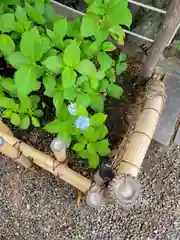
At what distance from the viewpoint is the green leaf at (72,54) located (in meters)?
1.24

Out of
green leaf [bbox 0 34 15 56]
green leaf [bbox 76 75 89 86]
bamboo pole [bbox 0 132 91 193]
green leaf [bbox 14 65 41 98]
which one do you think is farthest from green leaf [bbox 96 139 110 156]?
green leaf [bbox 0 34 15 56]

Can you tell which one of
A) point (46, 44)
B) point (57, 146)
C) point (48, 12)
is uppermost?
point (48, 12)

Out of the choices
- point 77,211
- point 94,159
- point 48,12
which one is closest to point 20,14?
point 48,12

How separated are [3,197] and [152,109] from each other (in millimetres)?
730

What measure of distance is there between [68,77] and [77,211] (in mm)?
670

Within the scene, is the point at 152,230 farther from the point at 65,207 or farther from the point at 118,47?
the point at 118,47

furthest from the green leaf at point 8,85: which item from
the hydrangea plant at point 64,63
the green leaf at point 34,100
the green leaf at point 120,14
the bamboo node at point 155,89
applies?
the bamboo node at point 155,89

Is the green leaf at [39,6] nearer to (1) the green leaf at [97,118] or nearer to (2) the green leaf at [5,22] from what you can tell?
(2) the green leaf at [5,22]

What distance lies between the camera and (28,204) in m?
1.72

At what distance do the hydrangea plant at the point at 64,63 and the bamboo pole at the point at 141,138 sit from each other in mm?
108

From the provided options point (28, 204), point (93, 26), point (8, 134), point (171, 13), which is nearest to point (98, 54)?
point (93, 26)

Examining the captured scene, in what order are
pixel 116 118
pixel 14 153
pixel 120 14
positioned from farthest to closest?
pixel 116 118, pixel 14 153, pixel 120 14

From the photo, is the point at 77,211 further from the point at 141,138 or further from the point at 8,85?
the point at 8,85

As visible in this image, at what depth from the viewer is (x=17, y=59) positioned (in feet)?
4.26
